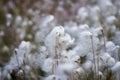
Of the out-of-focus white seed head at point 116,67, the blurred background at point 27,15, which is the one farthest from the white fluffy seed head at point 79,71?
the blurred background at point 27,15

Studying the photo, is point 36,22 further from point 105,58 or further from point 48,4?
point 105,58

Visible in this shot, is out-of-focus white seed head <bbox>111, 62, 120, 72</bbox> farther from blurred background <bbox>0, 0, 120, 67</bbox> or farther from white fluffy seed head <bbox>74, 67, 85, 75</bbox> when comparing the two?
blurred background <bbox>0, 0, 120, 67</bbox>

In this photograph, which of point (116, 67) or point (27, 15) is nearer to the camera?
point (116, 67)

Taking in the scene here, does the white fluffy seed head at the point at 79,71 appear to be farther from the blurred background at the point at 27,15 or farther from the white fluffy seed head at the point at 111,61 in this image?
the blurred background at the point at 27,15

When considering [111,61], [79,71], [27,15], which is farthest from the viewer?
[27,15]

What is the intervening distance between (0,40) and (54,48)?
2.83 metres

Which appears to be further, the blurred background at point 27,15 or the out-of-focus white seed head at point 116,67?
the blurred background at point 27,15

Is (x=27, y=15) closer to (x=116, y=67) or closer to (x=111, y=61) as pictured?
(x=111, y=61)

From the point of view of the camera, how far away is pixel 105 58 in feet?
7.14

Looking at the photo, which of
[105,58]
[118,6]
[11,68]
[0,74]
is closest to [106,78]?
[105,58]

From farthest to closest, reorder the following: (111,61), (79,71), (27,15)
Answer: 1. (27,15)
2. (111,61)
3. (79,71)

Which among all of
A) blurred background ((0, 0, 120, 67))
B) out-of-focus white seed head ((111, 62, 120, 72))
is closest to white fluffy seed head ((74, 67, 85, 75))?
out-of-focus white seed head ((111, 62, 120, 72))

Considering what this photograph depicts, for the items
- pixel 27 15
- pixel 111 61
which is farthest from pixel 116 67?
pixel 27 15

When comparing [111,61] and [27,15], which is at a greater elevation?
[27,15]
